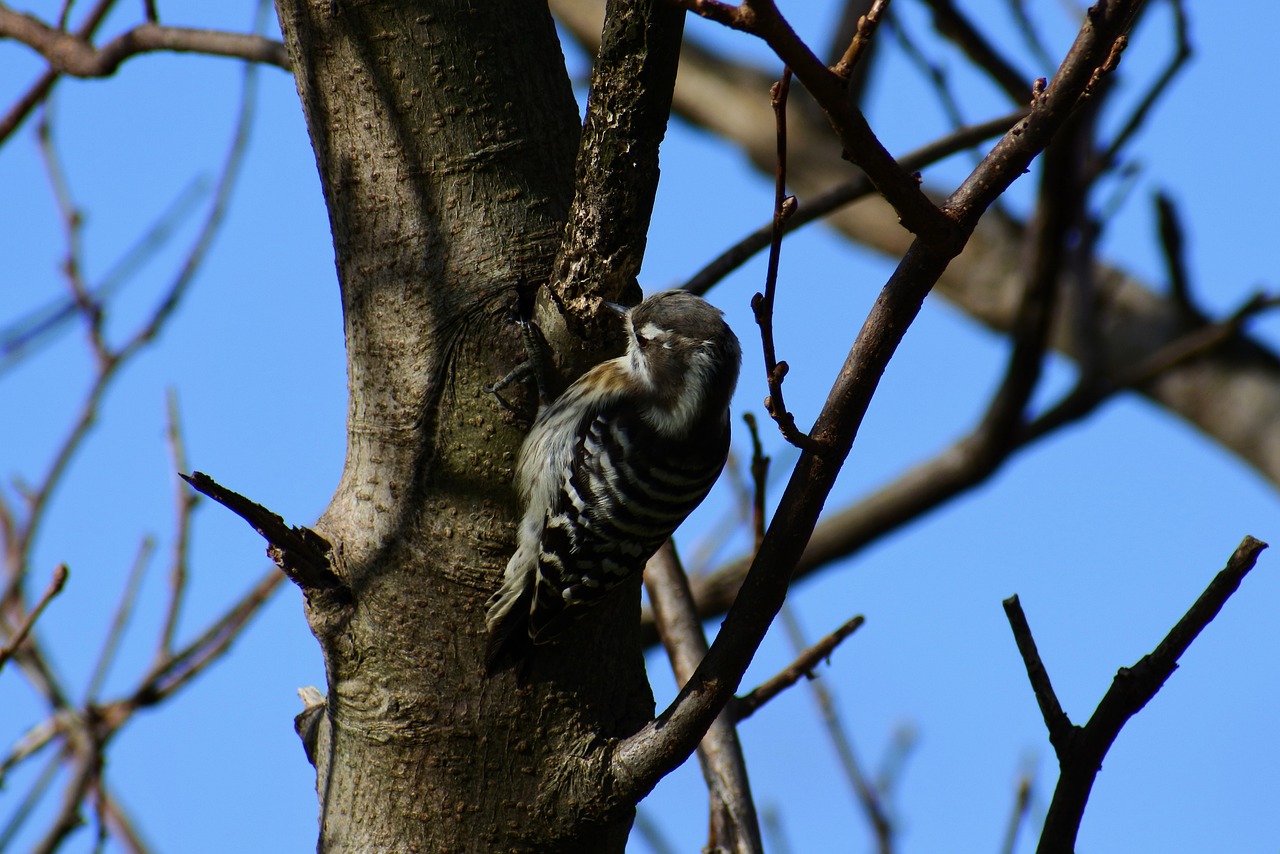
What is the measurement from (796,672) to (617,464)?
1.06 m

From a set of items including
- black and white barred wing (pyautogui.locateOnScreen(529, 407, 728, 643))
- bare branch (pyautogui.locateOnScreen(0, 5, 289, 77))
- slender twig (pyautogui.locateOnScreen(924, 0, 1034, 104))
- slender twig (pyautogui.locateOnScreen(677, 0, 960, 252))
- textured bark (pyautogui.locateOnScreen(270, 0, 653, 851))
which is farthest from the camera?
slender twig (pyautogui.locateOnScreen(924, 0, 1034, 104))

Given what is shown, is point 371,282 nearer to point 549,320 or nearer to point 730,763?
point 549,320

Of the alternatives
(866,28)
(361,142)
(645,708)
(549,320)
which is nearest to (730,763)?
(645,708)

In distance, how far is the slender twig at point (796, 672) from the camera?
3.39 m

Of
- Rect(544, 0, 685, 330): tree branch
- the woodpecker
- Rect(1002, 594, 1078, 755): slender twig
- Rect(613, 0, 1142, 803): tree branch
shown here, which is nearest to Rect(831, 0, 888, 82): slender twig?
Rect(613, 0, 1142, 803): tree branch

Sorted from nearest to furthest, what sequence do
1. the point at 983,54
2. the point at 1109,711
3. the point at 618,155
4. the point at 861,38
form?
1. the point at 861,38
2. the point at 1109,711
3. the point at 618,155
4. the point at 983,54

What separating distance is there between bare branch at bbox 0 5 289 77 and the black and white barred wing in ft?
5.18

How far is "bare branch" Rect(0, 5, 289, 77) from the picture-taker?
3.80 m

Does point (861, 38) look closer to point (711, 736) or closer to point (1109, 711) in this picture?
point (1109, 711)

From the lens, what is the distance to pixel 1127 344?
→ 27.7 ft

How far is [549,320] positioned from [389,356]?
1.41 feet

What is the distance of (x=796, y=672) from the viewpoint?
345 centimetres

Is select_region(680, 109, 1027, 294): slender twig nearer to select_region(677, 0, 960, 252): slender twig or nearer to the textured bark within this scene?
the textured bark

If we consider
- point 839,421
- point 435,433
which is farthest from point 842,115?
point 435,433
